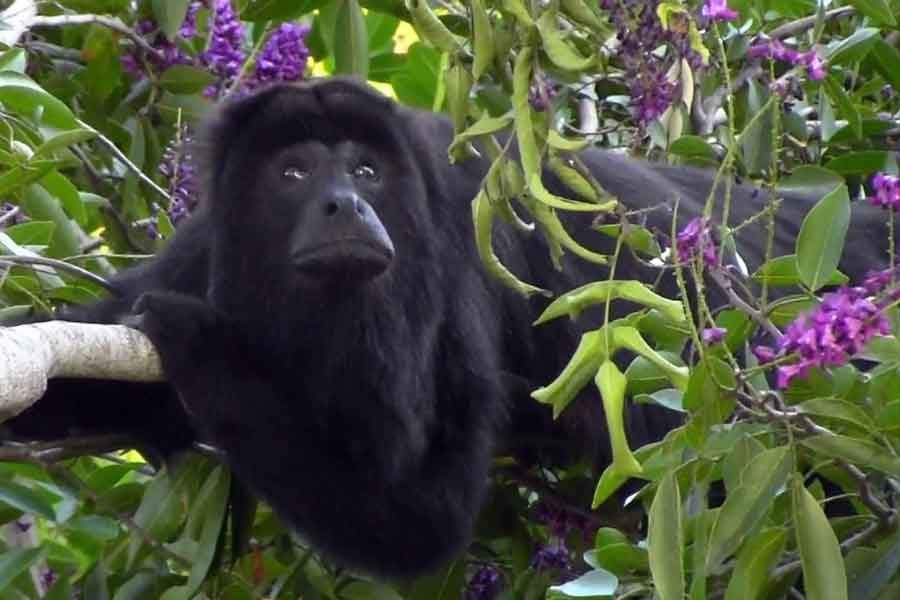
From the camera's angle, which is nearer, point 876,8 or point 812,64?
point 812,64

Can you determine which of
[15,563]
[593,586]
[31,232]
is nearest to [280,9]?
[31,232]

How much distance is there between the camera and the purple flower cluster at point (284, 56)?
122 inches

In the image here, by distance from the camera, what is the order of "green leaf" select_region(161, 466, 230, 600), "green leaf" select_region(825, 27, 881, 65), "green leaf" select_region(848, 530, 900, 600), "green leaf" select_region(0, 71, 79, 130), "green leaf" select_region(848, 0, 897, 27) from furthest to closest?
"green leaf" select_region(825, 27, 881, 65) < "green leaf" select_region(161, 466, 230, 600) < "green leaf" select_region(0, 71, 79, 130) < "green leaf" select_region(848, 0, 897, 27) < "green leaf" select_region(848, 530, 900, 600)

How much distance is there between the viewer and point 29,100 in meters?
2.73

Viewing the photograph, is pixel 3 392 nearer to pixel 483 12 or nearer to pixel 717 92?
pixel 483 12

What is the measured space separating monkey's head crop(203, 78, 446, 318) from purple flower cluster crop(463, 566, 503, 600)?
568mm

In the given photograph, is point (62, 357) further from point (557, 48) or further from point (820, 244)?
point (820, 244)

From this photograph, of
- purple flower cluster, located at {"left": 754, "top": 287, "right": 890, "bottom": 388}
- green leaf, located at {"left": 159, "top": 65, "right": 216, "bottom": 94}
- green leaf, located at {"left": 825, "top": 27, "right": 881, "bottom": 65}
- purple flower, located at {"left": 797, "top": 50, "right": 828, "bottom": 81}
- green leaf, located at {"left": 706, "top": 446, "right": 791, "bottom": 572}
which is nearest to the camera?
purple flower cluster, located at {"left": 754, "top": 287, "right": 890, "bottom": 388}

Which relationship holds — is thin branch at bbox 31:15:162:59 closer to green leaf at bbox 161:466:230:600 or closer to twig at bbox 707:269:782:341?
green leaf at bbox 161:466:230:600

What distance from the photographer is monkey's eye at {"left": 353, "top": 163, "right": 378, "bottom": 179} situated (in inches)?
118

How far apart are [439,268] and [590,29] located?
139 centimetres

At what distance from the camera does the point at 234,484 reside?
300cm

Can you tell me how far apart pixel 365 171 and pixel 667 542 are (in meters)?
1.28

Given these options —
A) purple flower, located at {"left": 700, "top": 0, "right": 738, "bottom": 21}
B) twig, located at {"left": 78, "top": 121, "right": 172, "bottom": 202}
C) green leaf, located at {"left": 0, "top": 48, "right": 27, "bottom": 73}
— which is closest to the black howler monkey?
twig, located at {"left": 78, "top": 121, "right": 172, "bottom": 202}
